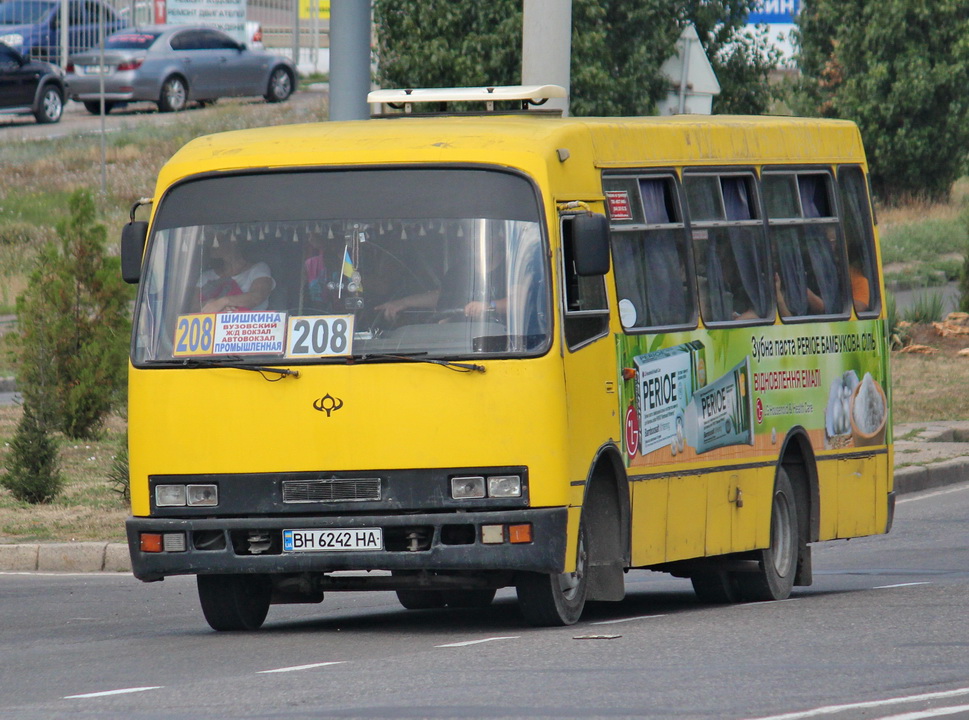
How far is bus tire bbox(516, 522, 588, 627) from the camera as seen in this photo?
31.7ft

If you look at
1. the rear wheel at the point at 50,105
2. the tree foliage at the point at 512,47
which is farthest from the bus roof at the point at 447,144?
the rear wheel at the point at 50,105

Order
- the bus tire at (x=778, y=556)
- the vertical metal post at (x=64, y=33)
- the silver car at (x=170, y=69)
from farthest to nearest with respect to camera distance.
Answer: the vertical metal post at (x=64, y=33), the silver car at (x=170, y=69), the bus tire at (x=778, y=556)

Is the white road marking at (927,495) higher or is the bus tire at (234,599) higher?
the bus tire at (234,599)

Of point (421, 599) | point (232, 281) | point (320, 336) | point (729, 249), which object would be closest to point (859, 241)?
point (729, 249)

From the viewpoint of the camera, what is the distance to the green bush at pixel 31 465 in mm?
15641

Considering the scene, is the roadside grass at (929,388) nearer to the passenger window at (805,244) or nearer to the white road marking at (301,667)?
the passenger window at (805,244)

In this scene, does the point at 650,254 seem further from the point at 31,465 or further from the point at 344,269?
the point at 31,465

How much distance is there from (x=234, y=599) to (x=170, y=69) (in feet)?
130

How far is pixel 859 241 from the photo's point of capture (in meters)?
13.2

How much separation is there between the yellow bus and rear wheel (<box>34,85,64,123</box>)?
38160 millimetres

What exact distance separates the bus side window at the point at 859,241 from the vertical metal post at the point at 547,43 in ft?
10.3

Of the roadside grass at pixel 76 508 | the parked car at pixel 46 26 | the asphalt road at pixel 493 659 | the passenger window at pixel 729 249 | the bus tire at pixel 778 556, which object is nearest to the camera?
the asphalt road at pixel 493 659

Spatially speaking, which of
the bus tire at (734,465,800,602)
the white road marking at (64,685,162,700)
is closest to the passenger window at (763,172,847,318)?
the bus tire at (734,465,800,602)

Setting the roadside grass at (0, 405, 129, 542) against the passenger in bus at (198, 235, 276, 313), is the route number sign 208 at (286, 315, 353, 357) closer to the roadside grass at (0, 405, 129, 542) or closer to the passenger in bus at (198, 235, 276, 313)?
the passenger in bus at (198, 235, 276, 313)
